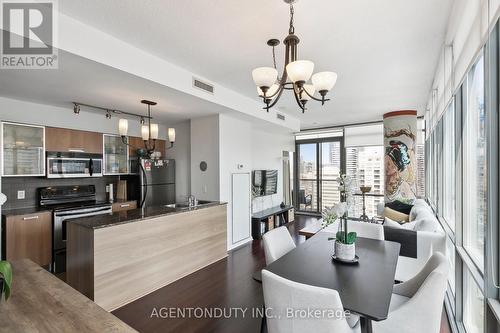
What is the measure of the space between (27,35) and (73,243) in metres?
2.08

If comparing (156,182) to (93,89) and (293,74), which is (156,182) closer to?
(93,89)

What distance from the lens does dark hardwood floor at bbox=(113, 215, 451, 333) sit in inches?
89.0

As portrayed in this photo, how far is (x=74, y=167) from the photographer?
396 cm

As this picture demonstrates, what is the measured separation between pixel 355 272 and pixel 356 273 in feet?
0.05

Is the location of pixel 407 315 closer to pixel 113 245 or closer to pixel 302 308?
pixel 302 308

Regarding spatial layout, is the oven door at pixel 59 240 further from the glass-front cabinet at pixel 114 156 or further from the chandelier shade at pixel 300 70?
the chandelier shade at pixel 300 70

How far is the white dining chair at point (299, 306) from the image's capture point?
1.18 metres

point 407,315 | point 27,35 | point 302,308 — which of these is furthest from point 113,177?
point 407,315

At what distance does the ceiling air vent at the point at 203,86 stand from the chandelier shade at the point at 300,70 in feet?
6.09

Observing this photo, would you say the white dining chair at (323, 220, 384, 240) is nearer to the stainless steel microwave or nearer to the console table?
the console table

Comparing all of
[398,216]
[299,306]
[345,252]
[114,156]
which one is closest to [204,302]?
[345,252]

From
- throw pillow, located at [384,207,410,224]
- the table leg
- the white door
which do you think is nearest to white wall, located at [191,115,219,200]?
the white door

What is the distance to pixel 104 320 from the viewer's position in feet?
3.22

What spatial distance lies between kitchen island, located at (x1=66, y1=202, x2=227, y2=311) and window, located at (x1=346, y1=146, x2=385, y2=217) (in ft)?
15.3
